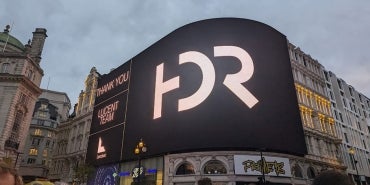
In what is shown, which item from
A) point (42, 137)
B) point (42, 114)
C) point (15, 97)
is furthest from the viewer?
point (42, 114)

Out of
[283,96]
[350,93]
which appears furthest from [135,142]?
[350,93]

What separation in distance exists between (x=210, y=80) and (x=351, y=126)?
36.3 meters

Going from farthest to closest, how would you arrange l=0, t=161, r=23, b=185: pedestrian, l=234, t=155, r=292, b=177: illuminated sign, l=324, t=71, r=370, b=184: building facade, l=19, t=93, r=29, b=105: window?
l=324, t=71, r=370, b=184: building facade, l=19, t=93, r=29, b=105: window, l=234, t=155, r=292, b=177: illuminated sign, l=0, t=161, r=23, b=185: pedestrian

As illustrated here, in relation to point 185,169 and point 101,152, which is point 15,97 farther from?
point 185,169

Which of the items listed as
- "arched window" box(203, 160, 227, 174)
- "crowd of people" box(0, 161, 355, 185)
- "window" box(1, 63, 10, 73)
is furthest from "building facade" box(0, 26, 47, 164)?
"crowd of people" box(0, 161, 355, 185)

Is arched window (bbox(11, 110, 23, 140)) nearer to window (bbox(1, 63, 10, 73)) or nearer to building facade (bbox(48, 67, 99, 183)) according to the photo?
window (bbox(1, 63, 10, 73))

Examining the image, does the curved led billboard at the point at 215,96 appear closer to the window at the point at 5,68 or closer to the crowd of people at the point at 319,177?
the window at the point at 5,68

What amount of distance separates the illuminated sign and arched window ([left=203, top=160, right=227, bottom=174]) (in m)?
1.65

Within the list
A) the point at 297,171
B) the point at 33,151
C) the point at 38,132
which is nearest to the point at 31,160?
the point at 33,151

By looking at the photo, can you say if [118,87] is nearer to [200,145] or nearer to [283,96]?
[200,145]

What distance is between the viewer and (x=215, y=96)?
2980cm

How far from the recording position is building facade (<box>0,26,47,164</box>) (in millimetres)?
40028

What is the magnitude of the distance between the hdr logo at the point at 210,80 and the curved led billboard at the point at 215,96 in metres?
0.11

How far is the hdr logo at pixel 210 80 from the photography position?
29.7 m
